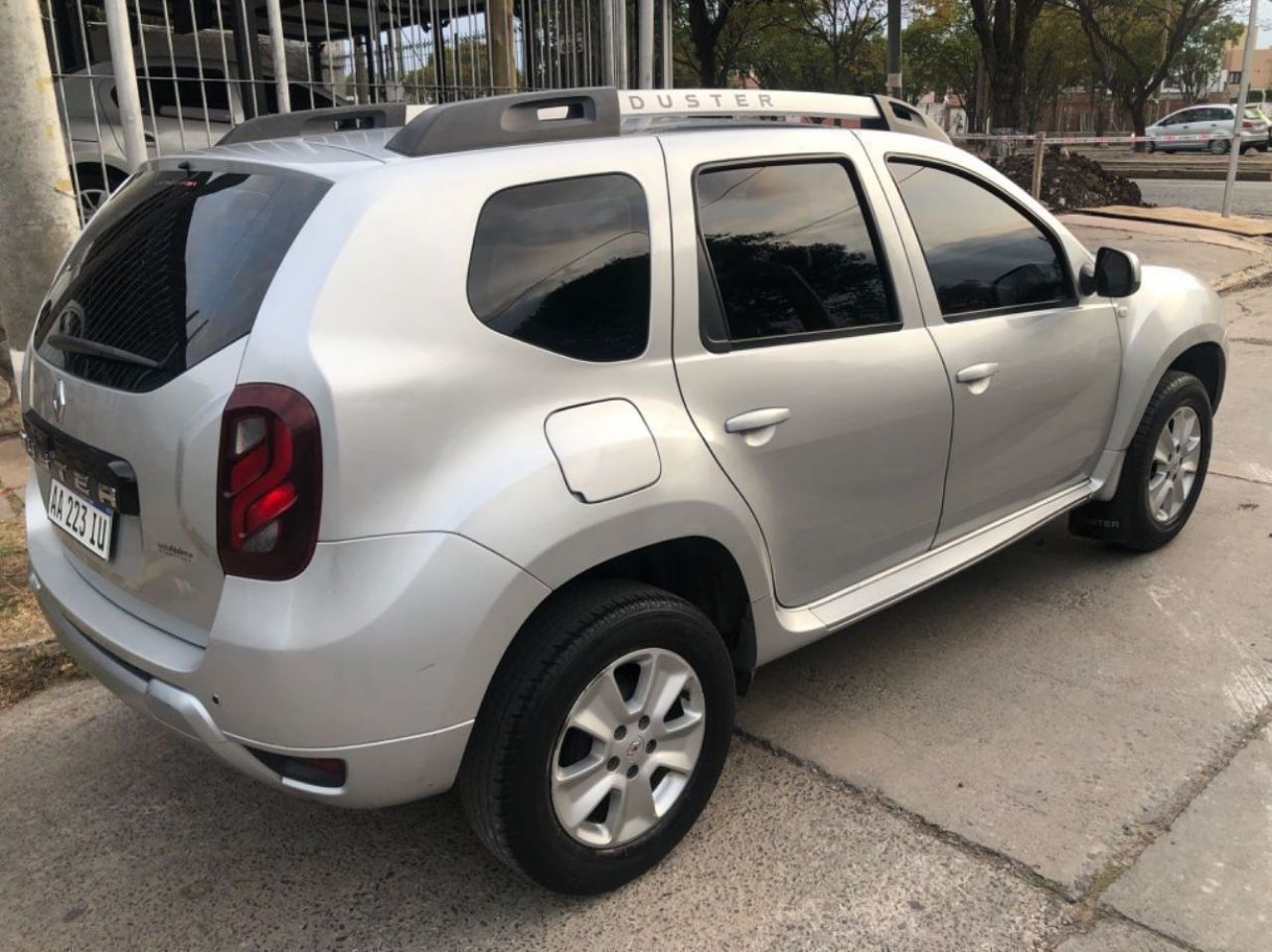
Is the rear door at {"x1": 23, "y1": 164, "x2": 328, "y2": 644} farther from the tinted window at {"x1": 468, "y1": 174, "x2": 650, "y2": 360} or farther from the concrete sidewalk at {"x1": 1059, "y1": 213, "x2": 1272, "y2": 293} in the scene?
the concrete sidewalk at {"x1": 1059, "y1": 213, "x2": 1272, "y2": 293}

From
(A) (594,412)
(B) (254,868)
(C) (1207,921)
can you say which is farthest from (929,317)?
(B) (254,868)

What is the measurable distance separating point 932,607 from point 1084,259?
139 centimetres

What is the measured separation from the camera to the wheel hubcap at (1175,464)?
4230mm

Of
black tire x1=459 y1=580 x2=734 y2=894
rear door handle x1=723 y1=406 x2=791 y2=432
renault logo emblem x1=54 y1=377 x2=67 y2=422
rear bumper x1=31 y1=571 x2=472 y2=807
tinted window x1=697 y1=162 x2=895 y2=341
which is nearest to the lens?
rear bumper x1=31 y1=571 x2=472 y2=807

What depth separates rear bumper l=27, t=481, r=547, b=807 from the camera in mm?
2008

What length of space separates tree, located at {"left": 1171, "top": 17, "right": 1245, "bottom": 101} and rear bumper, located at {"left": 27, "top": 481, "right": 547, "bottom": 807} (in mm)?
55012

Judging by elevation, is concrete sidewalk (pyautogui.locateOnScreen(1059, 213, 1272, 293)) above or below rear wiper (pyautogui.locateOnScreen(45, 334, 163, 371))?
below

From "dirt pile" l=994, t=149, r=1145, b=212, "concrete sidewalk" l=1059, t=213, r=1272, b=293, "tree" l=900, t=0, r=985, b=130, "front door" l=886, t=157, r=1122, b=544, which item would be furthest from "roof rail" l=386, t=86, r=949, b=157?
"tree" l=900, t=0, r=985, b=130

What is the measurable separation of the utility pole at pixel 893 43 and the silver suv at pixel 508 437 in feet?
43.2

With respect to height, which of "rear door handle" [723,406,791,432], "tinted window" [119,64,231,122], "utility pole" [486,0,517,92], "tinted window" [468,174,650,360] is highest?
"utility pole" [486,0,517,92]

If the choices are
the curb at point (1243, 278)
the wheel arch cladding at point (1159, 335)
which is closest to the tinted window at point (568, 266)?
the wheel arch cladding at point (1159, 335)

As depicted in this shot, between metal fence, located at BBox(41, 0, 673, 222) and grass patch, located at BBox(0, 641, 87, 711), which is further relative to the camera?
metal fence, located at BBox(41, 0, 673, 222)

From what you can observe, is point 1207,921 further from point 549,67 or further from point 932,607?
point 549,67

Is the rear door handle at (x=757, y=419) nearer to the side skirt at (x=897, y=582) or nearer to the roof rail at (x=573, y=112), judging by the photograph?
the side skirt at (x=897, y=582)
